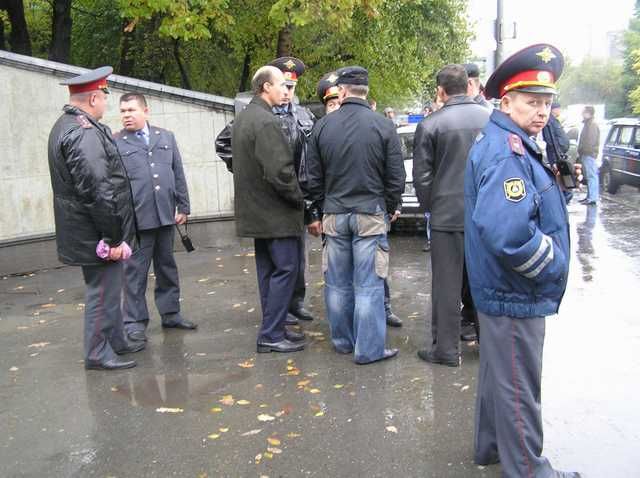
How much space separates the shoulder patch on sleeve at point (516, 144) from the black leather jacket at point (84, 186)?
304 cm

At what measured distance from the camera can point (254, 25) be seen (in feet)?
52.5

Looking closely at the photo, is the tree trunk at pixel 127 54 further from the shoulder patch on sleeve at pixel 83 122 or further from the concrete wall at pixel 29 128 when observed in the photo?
the shoulder patch on sleeve at pixel 83 122

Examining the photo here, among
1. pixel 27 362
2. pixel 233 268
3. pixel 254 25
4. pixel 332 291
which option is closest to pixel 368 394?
pixel 332 291

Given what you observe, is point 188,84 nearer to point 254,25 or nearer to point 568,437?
point 254,25

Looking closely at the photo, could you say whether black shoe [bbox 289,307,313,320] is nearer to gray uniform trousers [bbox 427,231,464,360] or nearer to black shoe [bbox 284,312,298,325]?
black shoe [bbox 284,312,298,325]

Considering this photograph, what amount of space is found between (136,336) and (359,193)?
232 cm

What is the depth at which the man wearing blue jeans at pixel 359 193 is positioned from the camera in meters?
5.18

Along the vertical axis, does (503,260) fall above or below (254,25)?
below

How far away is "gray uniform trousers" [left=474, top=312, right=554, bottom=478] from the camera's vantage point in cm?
327

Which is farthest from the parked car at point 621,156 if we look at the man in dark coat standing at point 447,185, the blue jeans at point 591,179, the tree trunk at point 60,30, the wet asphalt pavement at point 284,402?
the tree trunk at point 60,30

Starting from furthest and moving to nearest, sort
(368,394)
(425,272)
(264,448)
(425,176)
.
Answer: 1. (425,272)
2. (425,176)
3. (368,394)
4. (264,448)

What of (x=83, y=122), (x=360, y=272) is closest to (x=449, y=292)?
(x=360, y=272)

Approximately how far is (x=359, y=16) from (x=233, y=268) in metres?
9.98

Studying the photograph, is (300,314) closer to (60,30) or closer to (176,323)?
(176,323)
